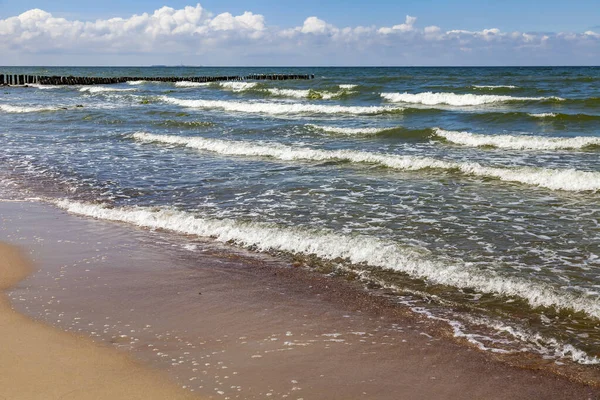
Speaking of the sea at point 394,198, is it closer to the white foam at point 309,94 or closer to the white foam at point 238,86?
the white foam at point 309,94

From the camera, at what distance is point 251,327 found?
18.6 ft

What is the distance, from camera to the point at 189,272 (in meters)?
7.42

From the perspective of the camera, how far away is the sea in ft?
20.9

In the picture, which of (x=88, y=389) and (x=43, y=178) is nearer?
(x=88, y=389)

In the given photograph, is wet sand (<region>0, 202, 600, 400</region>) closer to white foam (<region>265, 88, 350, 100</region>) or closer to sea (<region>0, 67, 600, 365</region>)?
sea (<region>0, 67, 600, 365</region>)

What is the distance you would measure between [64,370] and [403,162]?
37.8 feet

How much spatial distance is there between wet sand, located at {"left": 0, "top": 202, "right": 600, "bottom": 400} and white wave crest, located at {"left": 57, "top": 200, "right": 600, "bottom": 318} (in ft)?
1.86

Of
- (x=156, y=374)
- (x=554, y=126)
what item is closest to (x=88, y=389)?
(x=156, y=374)

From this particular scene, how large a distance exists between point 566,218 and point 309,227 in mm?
4307

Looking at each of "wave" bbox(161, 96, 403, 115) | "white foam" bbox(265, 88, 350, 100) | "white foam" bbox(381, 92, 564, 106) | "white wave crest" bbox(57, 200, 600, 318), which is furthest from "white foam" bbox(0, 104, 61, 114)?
"white wave crest" bbox(57, 200, 600, 318)

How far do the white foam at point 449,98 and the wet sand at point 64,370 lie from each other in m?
32.5

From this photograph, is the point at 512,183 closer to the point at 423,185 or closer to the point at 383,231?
the point at 423,185

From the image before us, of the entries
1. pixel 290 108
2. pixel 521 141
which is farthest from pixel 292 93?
pixel 521 141

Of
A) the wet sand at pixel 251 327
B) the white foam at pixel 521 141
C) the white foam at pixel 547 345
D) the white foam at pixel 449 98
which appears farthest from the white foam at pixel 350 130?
the white foam at pixel 547 345
